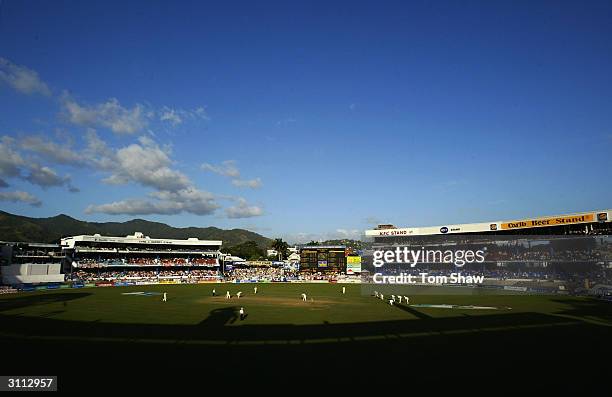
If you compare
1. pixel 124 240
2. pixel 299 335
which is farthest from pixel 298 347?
pixel 124 240

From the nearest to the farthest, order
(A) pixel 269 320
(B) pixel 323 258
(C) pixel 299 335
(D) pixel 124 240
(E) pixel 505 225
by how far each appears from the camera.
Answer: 1. (C) pixel 299 335
2. (A) pixel 269 320
3. (E) pixel 505 225
4. (B) pixel 323 258
5. (D) pixel 124 240

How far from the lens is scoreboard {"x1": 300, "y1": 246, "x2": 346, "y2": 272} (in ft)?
339

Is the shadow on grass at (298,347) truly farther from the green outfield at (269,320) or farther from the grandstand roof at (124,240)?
the grandstand roof at (124,240)

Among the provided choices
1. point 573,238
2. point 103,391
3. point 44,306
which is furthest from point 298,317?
point 573,238

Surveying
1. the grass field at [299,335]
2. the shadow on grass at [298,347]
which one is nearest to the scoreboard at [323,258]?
the grass field at [299,335]

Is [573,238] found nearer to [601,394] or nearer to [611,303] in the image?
[611,303]

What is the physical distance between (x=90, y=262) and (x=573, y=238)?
4204 inches

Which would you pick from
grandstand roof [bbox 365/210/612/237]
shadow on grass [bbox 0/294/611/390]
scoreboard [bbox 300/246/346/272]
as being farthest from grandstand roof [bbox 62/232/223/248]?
shadow on grass [bbox 0/294/611/390]

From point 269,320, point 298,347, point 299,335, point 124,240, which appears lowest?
point 269,320

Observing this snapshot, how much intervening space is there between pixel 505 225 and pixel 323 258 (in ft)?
147

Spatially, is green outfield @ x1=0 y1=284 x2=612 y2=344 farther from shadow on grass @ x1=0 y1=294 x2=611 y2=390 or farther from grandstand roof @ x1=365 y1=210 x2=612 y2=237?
grandstand roof @ x1=365 y1=210 x2=612 y2=237

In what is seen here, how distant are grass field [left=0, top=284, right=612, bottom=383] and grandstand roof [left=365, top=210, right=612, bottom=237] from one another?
21.4 meters

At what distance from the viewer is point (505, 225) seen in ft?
255

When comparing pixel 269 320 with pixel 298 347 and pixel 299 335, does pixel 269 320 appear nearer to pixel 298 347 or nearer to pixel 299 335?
pixel 299 335
